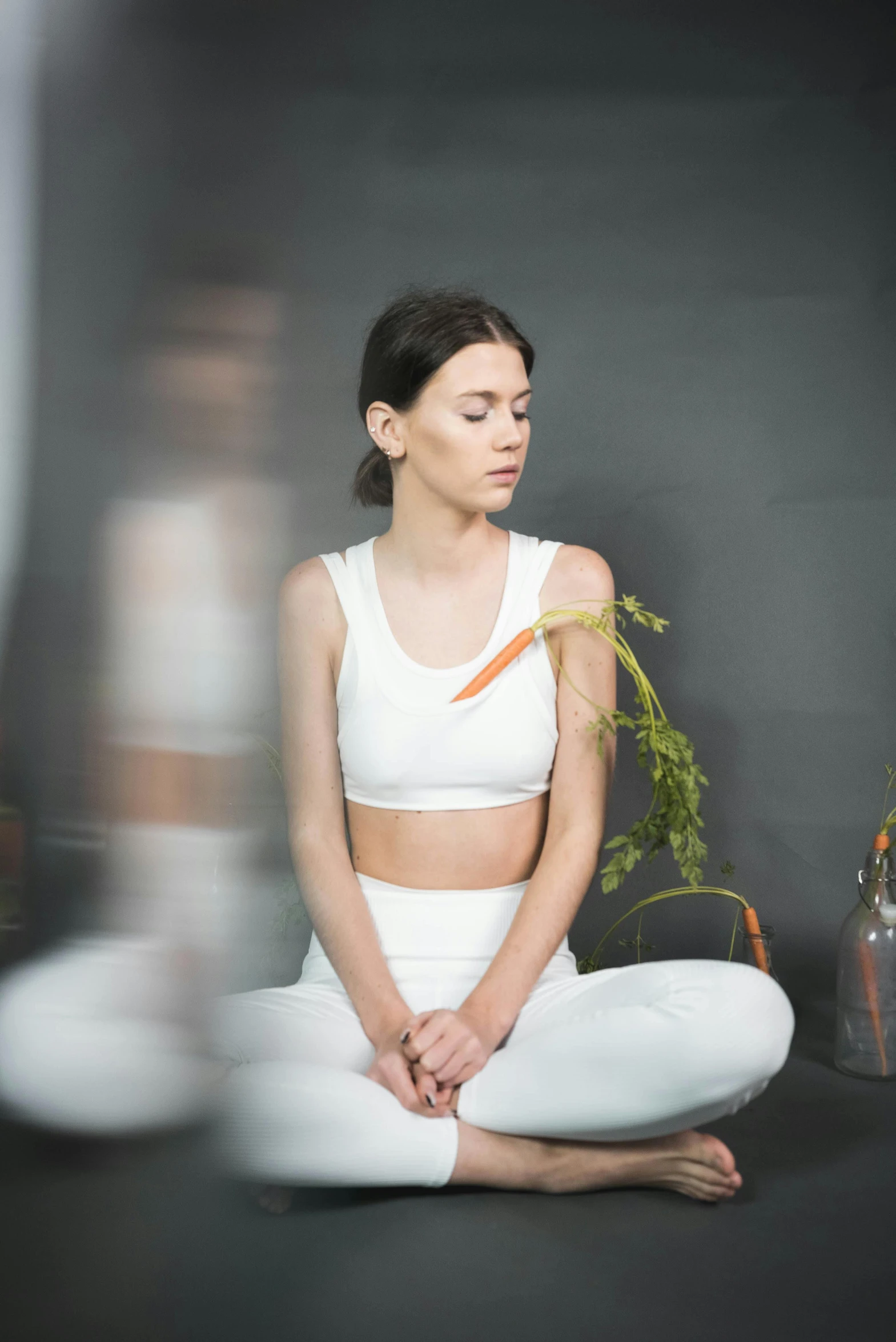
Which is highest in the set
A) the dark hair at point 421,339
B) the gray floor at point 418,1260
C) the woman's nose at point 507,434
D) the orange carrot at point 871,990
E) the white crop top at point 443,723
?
the dark hair at point 421,339

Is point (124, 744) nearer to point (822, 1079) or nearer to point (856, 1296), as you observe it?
point (856, 1296)

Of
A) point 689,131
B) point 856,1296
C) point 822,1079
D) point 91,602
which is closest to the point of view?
point 856,1296

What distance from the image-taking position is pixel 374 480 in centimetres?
168

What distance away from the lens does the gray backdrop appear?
195cm

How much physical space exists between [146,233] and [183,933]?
0.84 meters

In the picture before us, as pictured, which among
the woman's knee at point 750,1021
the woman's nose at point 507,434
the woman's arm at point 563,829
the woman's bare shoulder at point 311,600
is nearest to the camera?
the woman's knee at point 750,1021

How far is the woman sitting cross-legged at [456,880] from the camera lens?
49.3 inches

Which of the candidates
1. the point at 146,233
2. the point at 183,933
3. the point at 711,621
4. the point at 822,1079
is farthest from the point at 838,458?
the point at 183,933

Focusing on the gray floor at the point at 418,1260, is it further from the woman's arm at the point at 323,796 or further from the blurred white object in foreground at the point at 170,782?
the woman's arm at the point at 323,796

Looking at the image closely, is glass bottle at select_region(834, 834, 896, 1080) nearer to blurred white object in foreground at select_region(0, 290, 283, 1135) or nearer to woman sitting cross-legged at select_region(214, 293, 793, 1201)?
woman sitting cross-legged at select_region(214, 293, 793, 1201)

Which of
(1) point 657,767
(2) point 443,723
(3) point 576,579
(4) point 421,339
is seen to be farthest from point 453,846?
(4) point 421,339

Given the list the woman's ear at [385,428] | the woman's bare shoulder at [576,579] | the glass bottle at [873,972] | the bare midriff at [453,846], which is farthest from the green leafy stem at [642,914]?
the woman's ear at [385,428]

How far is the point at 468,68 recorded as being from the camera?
6.47 ft

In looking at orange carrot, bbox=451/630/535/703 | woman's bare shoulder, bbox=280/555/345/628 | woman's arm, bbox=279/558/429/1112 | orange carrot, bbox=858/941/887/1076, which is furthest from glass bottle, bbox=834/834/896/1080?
woman's bare shoulder, bbox=280/555/345/628
